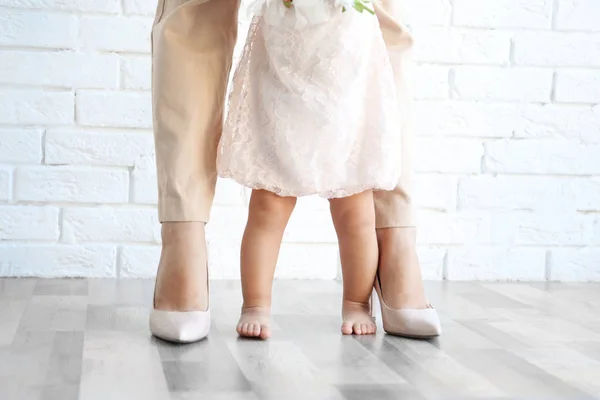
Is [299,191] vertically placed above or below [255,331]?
above

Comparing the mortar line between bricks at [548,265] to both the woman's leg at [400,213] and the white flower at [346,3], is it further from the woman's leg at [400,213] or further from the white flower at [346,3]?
the white flower at [346,3]

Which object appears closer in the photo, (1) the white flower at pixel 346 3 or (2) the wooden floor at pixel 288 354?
(2) the wooden floor at pixel 288 354

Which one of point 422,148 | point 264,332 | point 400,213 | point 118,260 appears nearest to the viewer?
point 264,332

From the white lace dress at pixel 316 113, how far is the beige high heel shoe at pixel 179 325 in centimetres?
22

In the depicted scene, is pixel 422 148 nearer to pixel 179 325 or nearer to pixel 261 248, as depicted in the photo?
pixel 261 248

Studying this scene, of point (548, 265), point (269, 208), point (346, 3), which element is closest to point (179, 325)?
point (269, 208)

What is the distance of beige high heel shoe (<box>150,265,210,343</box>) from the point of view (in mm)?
1340

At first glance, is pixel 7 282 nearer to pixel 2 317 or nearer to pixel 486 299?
pixel 2 317

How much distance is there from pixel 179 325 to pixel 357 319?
1.02 feet

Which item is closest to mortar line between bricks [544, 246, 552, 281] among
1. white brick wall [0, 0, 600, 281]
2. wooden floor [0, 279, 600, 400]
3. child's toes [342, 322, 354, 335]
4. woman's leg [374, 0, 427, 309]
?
white brick wall [0, 0, 600, 281]

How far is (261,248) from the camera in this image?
144cm

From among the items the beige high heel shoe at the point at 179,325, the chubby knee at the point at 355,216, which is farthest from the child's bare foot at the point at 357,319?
the beige high heel shoe at the point at 179,325

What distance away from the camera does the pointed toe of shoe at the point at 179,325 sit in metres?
1.34

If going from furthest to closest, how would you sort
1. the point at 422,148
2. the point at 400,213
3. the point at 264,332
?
the point at 422,148 < the point at 400,213 < the point at 264,332
